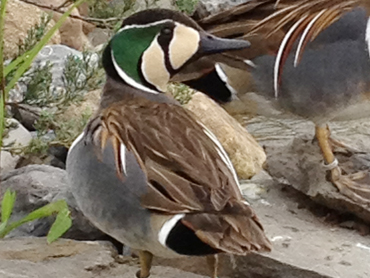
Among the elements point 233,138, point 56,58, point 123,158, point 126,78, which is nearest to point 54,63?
point 56,58

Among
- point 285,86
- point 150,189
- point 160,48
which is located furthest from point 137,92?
point 285,86

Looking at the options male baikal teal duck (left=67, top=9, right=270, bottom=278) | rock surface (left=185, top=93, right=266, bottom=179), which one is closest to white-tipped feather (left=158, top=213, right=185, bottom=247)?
male baikal teal duck (left=67, top=9, right=270, bottom=278)

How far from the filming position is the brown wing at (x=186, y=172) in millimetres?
1817

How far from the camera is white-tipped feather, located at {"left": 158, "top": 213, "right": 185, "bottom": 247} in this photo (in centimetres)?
183

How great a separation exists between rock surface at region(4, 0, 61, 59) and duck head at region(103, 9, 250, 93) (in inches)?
78.3

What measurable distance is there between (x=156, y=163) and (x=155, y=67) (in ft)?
1.03

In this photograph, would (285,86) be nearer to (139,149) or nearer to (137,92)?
(137,92)

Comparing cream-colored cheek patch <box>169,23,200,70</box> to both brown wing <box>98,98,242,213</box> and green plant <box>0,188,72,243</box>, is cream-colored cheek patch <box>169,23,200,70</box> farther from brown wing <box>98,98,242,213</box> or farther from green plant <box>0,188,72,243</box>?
green plant <box>0,188,72,243</box>

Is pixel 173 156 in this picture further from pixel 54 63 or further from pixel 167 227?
pixel 54 63

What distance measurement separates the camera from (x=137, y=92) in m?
2.15

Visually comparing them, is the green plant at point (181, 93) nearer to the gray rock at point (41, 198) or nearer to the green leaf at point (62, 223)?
the gray rock at point (41, 198)

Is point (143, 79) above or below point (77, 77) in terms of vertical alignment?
above

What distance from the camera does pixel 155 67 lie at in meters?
2.14

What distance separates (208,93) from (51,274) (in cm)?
73
